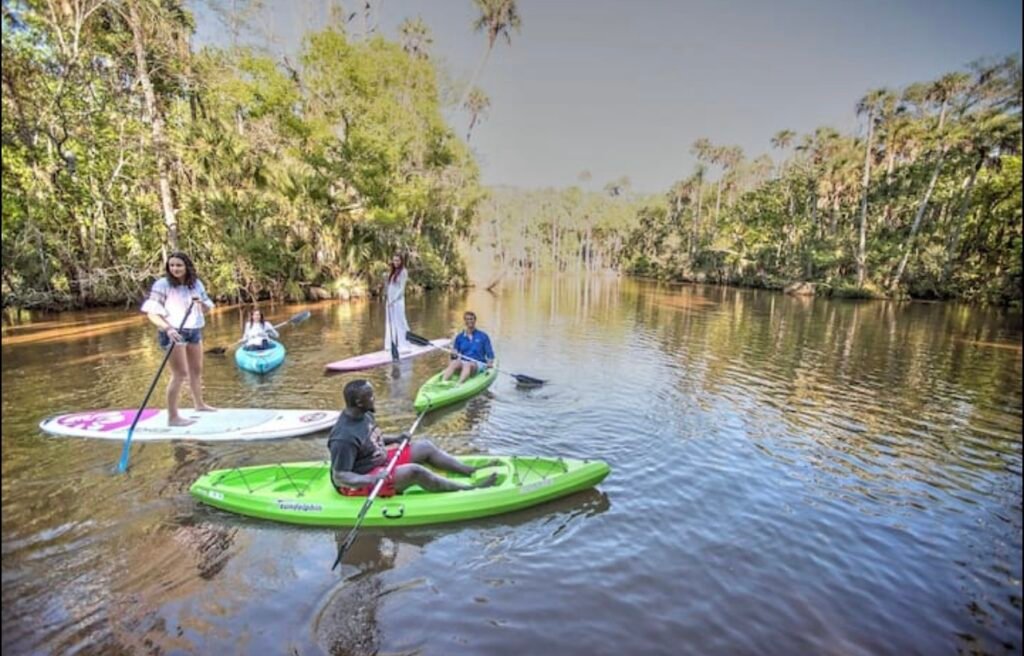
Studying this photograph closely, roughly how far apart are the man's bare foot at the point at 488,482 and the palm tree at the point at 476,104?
38.5m

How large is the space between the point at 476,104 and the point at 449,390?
1452 inches

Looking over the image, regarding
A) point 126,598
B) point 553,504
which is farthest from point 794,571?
point 126,598

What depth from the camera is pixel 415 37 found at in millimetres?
33156

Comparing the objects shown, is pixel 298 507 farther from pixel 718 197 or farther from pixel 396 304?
pixel 718 197

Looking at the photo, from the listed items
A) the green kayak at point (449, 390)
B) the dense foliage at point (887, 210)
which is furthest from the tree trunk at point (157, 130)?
the dense foliage at point (887, 210)

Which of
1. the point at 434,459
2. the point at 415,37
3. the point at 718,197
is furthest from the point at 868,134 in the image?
the point at 434,459

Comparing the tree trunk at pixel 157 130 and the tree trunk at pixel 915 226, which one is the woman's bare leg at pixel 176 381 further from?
the tree trunk at pixel 915 226

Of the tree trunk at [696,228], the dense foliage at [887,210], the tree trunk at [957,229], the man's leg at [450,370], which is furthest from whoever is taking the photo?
the tree trunk at [696,228]

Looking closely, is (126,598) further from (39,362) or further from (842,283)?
(842,283)

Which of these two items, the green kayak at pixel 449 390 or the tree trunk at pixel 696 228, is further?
the tree trunk at pixel 696 228

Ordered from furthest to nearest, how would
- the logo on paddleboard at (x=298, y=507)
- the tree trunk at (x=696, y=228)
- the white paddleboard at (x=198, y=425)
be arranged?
the tree trunk at (x=696, y=228), the white paddleboard at (x=198, y=425), the logo on paddleboard at (x=298, y=507)

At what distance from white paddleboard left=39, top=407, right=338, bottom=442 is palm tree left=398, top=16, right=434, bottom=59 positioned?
30.5 meters

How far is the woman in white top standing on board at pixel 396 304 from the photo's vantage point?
36.6 ft

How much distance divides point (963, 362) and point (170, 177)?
83.9ft
